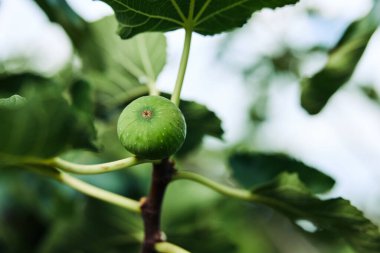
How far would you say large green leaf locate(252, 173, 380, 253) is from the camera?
103 cm

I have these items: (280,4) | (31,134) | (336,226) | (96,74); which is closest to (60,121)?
(31,134)

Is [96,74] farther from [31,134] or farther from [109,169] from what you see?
[31,134]

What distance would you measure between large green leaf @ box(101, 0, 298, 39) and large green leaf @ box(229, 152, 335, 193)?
42 centimetres

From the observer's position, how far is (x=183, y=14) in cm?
95

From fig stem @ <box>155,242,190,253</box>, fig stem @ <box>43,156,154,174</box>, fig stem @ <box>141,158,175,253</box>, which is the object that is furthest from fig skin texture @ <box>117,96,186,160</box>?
fig stem @ <box>155,242,190,253</box>

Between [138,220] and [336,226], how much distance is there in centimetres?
68

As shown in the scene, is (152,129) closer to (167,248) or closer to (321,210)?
(167,248)

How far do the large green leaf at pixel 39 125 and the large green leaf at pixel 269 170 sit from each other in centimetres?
64

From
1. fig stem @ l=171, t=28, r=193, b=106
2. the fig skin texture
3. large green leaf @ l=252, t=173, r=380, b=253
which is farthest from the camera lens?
large green leaf @ l=252, t=173, r=380, b=253

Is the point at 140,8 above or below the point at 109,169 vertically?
above

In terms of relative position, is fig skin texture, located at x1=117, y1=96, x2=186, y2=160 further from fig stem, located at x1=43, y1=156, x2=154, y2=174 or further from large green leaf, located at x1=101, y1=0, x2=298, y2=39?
large green leaf, located at x1=101, y1=0, x2=298, y2=39

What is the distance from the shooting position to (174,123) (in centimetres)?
79

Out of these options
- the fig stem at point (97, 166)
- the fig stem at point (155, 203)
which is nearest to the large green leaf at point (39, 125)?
the fig stem at point (97, 166)

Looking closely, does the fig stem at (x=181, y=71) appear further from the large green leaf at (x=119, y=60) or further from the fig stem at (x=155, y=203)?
the large green leaf at (x=119, y=60)
